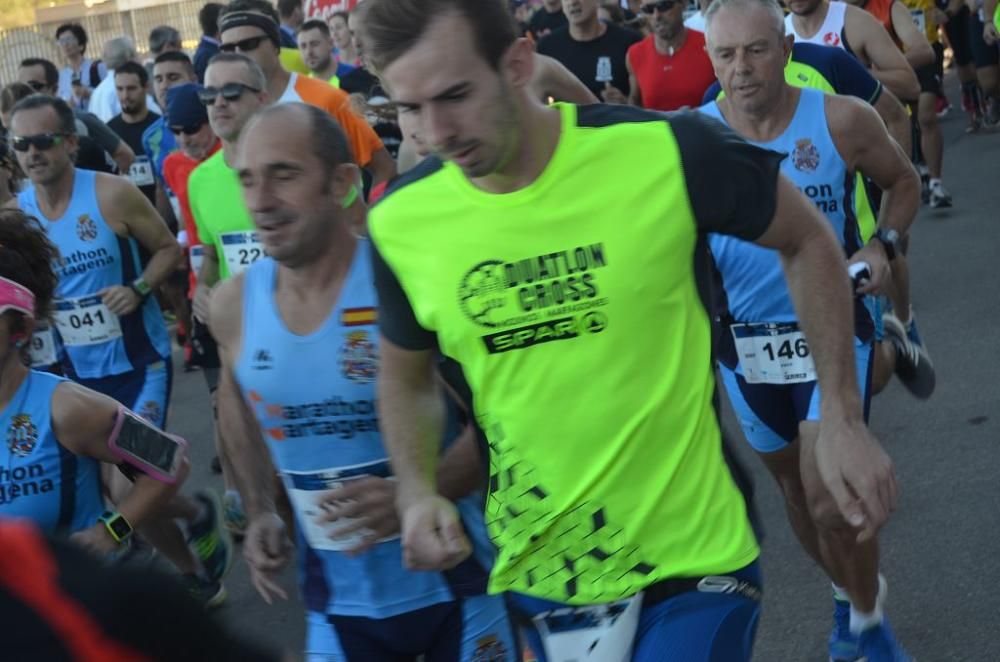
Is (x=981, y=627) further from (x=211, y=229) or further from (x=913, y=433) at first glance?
(x=211, y=229)

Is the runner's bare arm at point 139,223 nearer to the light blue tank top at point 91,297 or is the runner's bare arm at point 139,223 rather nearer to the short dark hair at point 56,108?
the light blue tank top at point 91,297

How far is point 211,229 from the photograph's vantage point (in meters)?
6.27

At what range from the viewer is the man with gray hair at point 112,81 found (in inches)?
482

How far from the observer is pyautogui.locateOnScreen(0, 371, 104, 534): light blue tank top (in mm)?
3775

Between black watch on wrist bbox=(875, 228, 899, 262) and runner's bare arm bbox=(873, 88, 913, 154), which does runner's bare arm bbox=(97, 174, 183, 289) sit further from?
black watch on wrist bbox=(875, 228, 899, 262)

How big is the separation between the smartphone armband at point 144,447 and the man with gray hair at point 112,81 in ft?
26.8

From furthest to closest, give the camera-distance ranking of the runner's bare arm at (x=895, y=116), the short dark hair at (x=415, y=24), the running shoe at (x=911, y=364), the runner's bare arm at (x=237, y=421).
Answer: the runner's bare arm at (x=895, y=116) < the running shoe at (x=911, y=364) < the runner's bare arm at (x=237, y=421) < the short dark hair at (x=415, y=24)

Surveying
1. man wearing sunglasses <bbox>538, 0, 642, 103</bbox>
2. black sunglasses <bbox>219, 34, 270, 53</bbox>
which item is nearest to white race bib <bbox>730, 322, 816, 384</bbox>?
black sunglasses <bbox>219, 34, 270, 53</bbox>

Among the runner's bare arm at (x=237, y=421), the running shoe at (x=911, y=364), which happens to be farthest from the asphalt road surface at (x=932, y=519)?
the runner's bare arm at (x=237, y=421)

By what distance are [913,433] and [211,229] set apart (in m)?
3.10

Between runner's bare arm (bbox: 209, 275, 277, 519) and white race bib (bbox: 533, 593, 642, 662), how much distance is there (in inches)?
41.3

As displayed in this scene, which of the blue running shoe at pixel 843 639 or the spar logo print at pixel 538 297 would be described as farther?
the blue running shoe at pixel 843 639

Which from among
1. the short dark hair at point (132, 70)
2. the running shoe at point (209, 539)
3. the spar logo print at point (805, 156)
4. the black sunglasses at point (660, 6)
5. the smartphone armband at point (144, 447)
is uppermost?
the short dark hair at point (132, 70)

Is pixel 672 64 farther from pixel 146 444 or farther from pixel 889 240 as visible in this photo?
pixel 146 444
